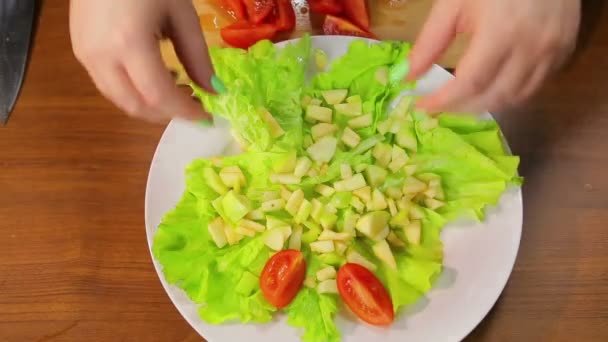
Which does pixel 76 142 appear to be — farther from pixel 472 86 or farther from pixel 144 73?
pixel 472 86

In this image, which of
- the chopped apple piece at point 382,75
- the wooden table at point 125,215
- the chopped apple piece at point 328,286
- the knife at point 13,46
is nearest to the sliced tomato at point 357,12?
the chopped apple piece at point 382,75

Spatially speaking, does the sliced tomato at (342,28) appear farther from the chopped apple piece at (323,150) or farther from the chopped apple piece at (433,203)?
the chopped apple piece at (433,203)

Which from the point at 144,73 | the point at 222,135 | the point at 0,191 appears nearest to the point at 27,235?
the point at 0,191

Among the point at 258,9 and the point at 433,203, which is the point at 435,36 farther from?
the point at 258,9

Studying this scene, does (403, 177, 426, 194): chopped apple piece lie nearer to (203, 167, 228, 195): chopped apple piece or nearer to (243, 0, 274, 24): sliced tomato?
(203, 167, 228, 195): chopped apple piece

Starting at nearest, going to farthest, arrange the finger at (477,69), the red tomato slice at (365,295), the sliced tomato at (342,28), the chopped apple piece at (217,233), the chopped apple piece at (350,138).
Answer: the finger at (477,69)
the red tomato slice at (365,295)
the chopped apple piece at (217,233)
the chopped apple piece at (350,138)
the sliced tomato at (342,28)

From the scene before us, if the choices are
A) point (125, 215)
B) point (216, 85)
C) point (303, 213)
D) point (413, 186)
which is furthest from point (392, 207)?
point (125, 215)
